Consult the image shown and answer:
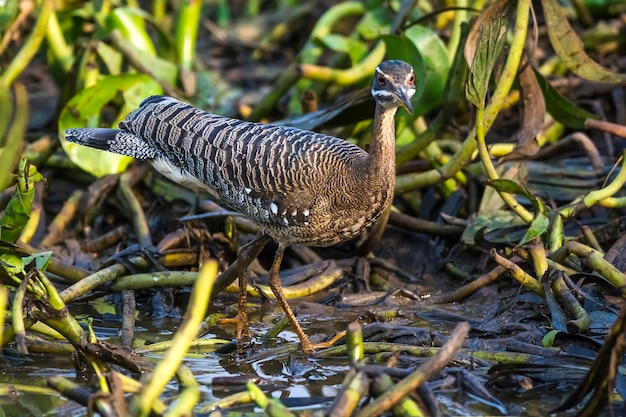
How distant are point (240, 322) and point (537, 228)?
1.89 meters

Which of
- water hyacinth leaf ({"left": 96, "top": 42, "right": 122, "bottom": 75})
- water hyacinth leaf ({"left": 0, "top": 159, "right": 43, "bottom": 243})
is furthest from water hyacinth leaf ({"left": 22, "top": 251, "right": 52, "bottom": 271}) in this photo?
water hyacinth leaf ({"left": 96, "top": 42, "right": 122, "bottom": 75})

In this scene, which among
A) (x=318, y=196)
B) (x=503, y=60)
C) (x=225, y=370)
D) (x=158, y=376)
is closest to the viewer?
(x=158, y=376)

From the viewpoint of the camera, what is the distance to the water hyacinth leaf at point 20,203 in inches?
194

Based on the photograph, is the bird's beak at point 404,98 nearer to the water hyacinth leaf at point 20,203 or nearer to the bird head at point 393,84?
the bird head at point 393,84

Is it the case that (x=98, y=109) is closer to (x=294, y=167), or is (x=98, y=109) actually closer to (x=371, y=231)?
(x=371, y=231)

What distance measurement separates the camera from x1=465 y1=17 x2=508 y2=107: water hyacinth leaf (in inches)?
226

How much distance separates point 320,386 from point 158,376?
4.99 feet

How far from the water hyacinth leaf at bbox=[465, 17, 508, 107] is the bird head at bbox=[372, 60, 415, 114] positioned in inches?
18.9

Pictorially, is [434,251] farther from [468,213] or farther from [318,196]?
[318,196]

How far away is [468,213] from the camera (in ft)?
23.5

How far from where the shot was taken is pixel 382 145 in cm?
553

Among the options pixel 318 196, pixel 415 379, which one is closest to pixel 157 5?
pixel 318 196

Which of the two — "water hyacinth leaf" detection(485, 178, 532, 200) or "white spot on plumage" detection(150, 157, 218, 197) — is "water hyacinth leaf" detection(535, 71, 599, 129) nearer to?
"water hyacinth leaf" detection(485, 178, 532, 200)

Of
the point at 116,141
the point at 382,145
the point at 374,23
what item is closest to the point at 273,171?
the point at 382,145
